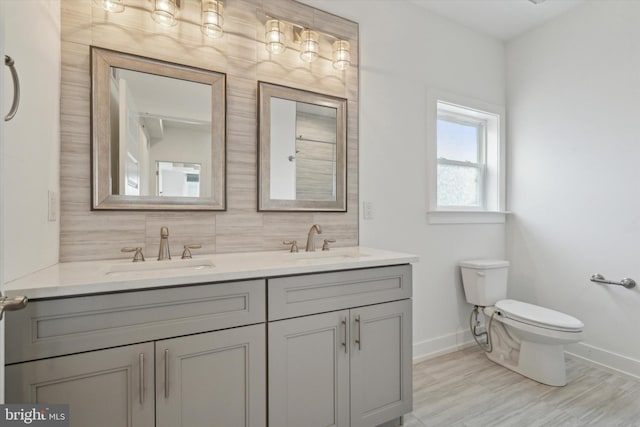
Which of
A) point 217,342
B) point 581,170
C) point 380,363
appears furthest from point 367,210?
point 581,170

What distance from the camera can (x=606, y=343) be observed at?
7.35 feet

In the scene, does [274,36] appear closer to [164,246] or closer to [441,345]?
[164,246]

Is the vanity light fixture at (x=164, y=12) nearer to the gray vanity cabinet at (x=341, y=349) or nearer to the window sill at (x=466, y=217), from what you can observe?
the gray vanity cabinet at (x=341, y=349)

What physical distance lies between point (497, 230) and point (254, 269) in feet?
8.16

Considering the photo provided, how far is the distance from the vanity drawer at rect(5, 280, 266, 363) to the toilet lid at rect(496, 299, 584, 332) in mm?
1829

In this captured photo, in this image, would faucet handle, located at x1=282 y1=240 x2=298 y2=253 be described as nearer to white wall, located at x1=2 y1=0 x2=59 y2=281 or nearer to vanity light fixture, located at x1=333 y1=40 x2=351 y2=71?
white wall, located at x1=2 y1=0 x2=59 y2=281

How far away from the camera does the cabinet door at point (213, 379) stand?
1098 millimetres

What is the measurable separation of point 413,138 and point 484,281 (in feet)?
4.11

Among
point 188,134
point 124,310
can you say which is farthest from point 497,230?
point 124,310

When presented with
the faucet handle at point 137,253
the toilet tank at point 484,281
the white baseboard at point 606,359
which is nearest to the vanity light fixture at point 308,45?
the faucet handle at point 137,253

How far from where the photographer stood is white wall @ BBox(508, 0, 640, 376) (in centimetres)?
214

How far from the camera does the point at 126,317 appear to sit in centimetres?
A: 105

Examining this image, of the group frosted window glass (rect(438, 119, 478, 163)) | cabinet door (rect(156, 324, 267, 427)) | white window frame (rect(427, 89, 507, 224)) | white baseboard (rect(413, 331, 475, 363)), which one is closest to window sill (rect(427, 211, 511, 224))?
white window frame (rect(427, 89, 507, 224))

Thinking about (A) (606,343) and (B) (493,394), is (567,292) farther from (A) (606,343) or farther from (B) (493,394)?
(B) (493,394)
